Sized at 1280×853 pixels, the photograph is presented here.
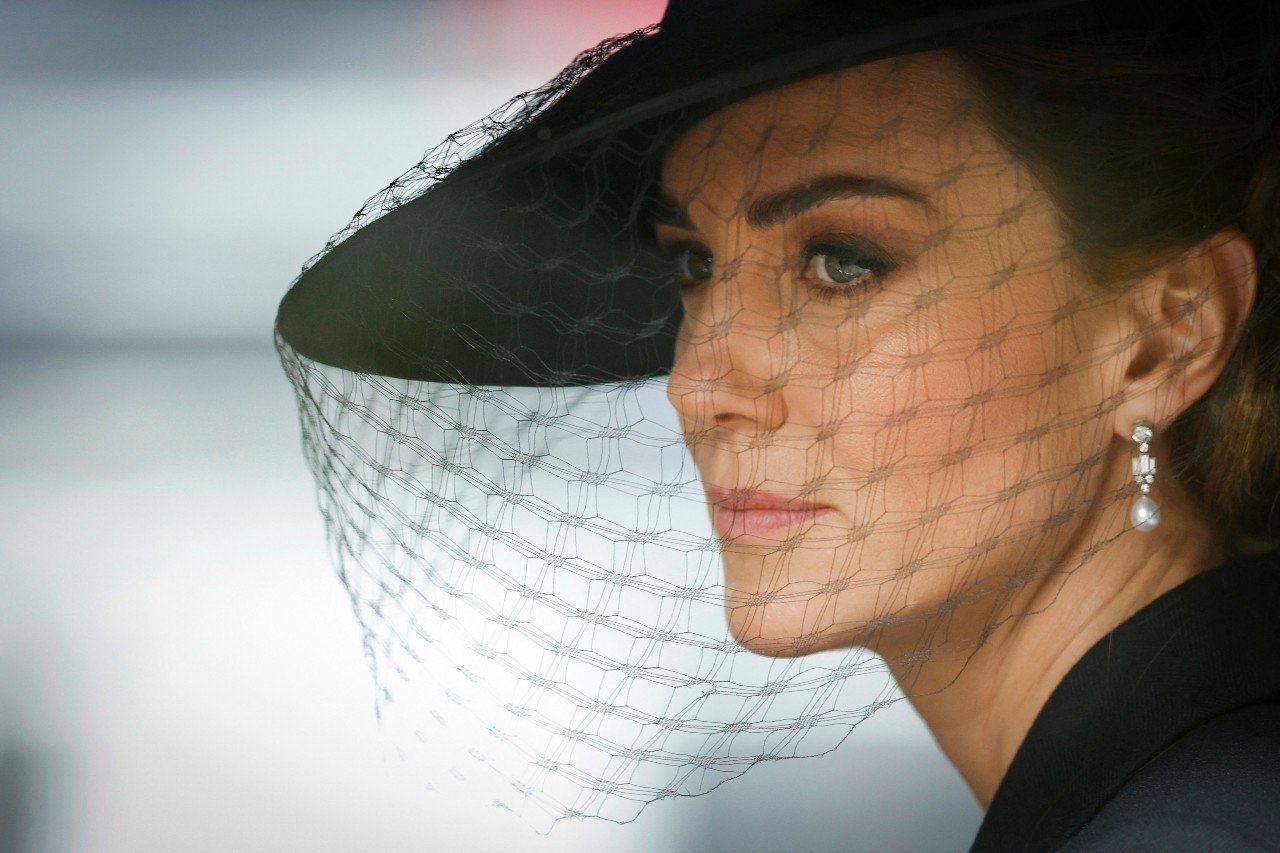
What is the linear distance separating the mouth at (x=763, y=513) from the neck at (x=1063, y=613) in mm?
122

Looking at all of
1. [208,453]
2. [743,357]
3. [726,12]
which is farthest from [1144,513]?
[208,453]

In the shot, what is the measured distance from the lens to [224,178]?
1238 millimetres

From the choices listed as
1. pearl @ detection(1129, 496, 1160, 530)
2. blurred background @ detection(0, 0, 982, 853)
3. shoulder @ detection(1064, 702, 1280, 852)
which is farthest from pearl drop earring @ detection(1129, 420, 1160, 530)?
blurred background @ detection(0, 0, 982, 853)

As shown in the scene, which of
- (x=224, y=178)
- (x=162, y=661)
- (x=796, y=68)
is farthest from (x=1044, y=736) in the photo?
(x=224, y=178)

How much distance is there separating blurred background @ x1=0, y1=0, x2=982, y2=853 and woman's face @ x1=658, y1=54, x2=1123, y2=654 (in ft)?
1.84

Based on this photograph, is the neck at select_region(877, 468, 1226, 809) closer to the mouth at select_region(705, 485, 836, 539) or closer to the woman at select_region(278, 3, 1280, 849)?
the woman at select_region(278, 3, 1280, 849)

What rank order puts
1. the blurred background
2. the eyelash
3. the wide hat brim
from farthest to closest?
the blurred background
the eyelash
the wide hat brim

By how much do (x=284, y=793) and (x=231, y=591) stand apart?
219 mm

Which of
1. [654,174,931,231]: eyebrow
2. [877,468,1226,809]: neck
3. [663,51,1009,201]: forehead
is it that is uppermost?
[663,51,1009,201]: forehead

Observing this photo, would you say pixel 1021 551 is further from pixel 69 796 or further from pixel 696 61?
pixel 69 796

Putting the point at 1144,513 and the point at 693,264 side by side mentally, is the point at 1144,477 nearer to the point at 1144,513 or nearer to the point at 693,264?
the point at 1144,513

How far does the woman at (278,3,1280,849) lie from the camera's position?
1.86 ft

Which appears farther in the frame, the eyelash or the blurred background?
the blurred background

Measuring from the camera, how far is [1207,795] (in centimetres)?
55
